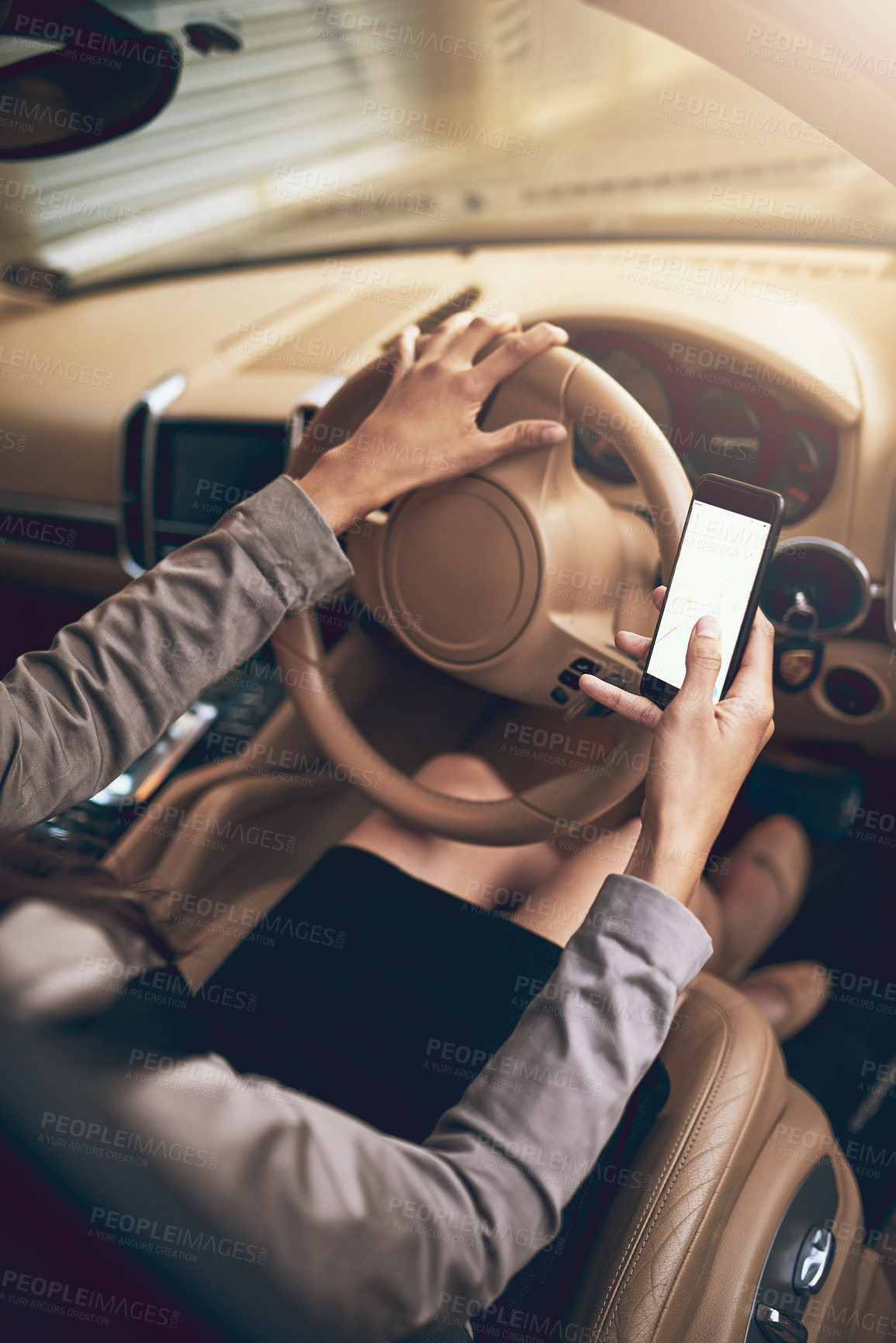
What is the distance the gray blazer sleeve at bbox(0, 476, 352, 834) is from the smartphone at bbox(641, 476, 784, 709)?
31 cm

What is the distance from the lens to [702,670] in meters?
0.65

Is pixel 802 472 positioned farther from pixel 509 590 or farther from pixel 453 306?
pixel 453 306

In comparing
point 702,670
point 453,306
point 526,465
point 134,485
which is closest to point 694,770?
point 702,670

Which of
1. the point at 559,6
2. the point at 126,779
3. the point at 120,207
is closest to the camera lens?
the point at 559,6

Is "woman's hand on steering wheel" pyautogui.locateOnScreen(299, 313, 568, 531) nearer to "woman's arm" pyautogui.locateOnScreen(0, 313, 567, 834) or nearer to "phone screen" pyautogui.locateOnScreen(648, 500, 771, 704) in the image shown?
"woman's arm" pyautogui.locateOnScreen(0, 313, 567, 834)

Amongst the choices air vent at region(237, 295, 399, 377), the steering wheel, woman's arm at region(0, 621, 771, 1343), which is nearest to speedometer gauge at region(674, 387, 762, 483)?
the steering wheel

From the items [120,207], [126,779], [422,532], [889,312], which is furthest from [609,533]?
[120,207]

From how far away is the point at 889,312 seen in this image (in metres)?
0.84

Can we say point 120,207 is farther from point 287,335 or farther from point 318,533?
point 318,533

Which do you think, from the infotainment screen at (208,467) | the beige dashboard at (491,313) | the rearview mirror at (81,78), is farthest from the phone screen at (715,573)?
the rearview mirror at (81,78)

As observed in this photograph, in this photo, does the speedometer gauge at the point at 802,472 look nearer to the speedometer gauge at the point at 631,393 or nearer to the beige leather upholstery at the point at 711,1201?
the speedometer gauge at the point at 631,393

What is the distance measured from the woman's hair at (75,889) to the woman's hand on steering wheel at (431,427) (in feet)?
1.24

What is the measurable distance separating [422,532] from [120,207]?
0.94 meters

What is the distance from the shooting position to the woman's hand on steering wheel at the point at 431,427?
732 millimetres
